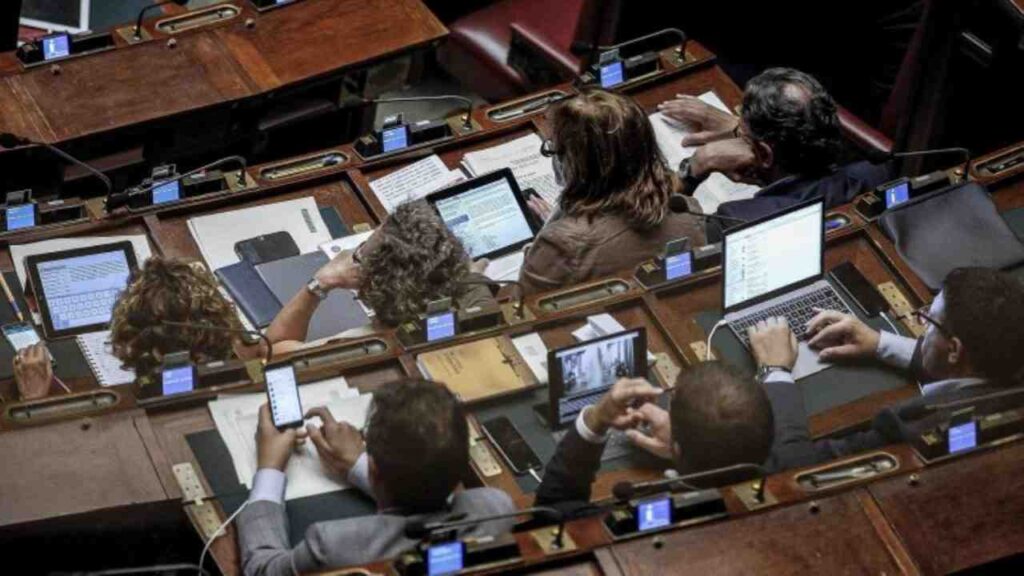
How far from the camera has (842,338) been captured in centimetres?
557

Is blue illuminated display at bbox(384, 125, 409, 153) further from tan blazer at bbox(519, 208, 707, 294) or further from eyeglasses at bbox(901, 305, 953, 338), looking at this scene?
eyeglasses at bbox(901, 305, 953, 338)

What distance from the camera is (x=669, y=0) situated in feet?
24.5

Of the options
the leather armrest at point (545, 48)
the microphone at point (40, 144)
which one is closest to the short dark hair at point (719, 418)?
the microphone at point (40, 144)

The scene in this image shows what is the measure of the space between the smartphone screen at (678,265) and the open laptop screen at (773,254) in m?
0.18

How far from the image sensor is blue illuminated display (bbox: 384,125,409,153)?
21.4 ft

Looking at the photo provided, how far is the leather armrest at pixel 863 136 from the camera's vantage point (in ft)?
22.9

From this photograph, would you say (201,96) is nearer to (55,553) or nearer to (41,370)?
(41,370)

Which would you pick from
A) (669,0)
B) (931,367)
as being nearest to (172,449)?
(931,367)

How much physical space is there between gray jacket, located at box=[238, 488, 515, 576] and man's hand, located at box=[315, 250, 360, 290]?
43.5 inches

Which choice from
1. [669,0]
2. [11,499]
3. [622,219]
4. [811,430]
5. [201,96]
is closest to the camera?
[11,499]

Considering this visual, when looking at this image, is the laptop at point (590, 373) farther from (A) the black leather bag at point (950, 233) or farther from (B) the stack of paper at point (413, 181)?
(B) the stack of paper at point (413, 181)

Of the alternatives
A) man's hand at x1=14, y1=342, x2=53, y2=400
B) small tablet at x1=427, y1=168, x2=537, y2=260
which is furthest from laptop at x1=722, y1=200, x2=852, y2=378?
man's hand at x1=14, y1=342, x2=53, y2=400

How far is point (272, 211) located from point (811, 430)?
1.78 meters

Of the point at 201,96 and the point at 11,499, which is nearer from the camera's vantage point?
the point at 11,499
